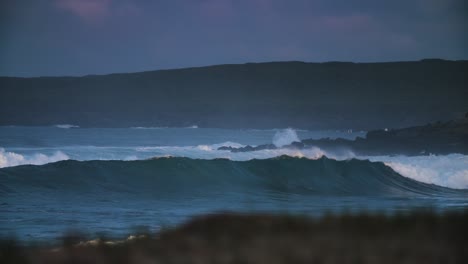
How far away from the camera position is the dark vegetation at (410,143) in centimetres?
4736

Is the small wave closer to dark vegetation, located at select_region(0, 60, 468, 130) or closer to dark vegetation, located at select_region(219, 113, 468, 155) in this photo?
dark vegetation, located at select_region(219, 113, 468, 155)

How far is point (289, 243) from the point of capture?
4.54 metres

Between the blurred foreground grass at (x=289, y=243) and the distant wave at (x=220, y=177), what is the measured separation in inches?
813

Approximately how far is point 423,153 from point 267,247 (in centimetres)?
4327

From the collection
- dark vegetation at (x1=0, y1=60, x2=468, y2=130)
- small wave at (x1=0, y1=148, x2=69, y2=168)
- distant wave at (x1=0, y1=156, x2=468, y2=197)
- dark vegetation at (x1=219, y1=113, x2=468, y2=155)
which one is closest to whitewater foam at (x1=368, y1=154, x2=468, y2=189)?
distant wave at (x1=0, y1=156, x2=468, y2=197)

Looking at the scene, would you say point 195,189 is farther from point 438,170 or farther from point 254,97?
point 254,97

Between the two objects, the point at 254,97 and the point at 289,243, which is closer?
the point at 289,243

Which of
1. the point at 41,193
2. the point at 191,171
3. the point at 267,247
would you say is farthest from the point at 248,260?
the point at 191,171

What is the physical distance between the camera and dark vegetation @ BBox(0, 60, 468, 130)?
111 meters

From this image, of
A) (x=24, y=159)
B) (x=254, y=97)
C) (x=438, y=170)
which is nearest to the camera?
(x=438, y=170)

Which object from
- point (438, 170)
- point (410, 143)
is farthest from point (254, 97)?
point (438, 170)

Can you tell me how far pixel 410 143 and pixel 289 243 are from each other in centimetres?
4604

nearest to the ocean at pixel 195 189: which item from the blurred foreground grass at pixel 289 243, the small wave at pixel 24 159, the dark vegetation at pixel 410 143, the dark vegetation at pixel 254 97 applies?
the dark vegetation at pixel 410 143

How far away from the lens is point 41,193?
24453 millimetres
